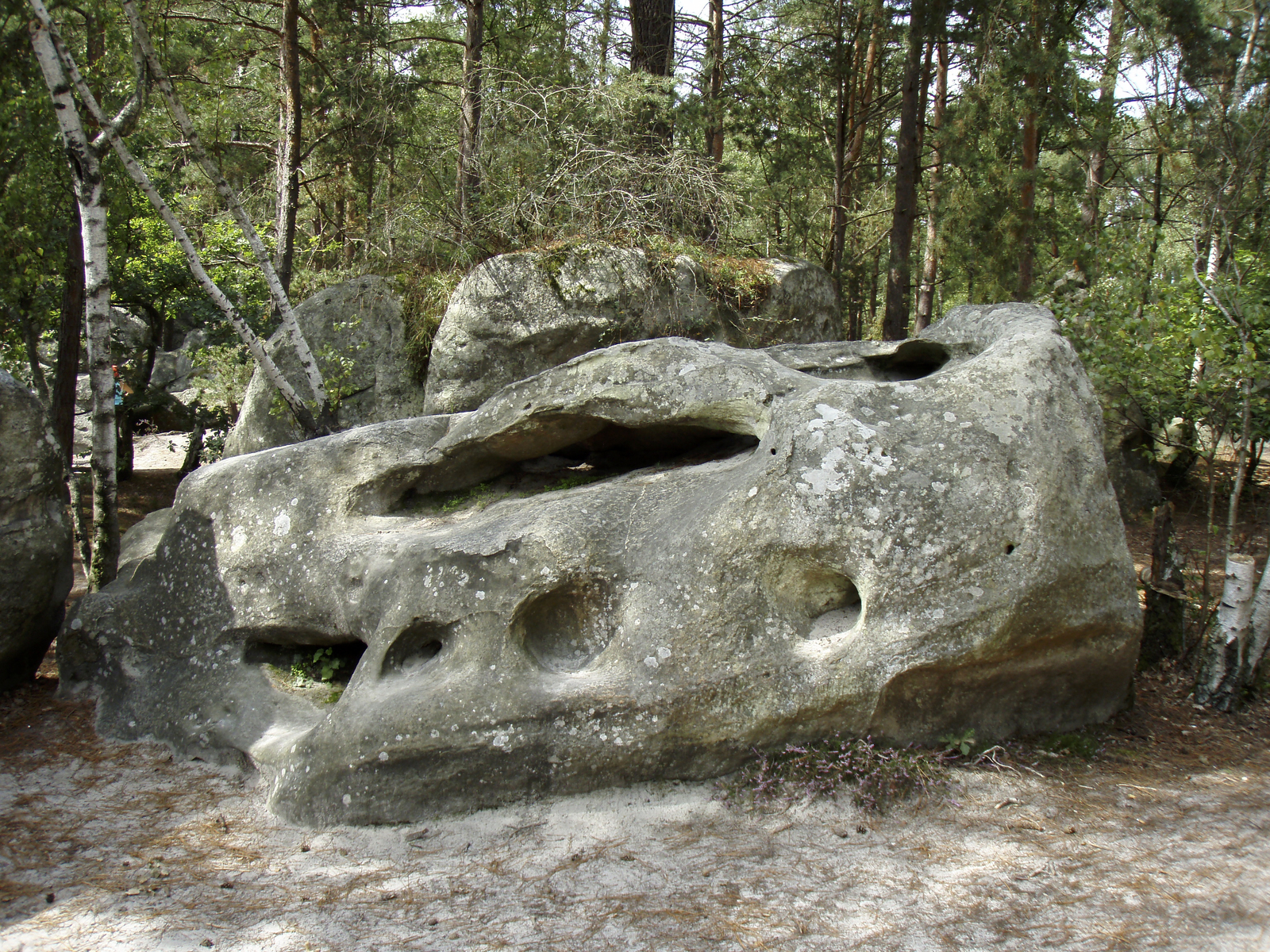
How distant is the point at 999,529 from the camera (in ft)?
16.5

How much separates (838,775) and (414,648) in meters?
2.83

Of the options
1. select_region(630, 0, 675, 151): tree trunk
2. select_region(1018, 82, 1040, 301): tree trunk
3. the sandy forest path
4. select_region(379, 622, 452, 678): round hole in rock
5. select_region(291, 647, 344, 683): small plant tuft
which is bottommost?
the sandy forest path

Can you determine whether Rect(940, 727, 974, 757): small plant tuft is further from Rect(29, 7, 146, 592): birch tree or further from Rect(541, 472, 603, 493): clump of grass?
Rect(29, 7, 146, 592): birch tree

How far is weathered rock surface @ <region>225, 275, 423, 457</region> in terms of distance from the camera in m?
10.2

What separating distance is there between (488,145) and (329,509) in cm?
615

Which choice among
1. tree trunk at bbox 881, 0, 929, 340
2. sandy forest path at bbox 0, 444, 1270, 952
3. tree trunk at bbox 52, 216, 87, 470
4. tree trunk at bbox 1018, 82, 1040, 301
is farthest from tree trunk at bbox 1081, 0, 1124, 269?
tree trunk at bbox 52, 216, 87, 470

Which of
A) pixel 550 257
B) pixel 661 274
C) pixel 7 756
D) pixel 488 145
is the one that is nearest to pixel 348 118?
pixel 488 145

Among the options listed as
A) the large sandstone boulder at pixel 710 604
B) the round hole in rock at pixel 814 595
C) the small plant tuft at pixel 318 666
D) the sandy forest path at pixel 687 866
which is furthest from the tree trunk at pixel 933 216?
the small plant tuft at pixel 318 666

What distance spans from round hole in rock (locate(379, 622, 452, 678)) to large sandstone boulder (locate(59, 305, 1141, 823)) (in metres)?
0.02

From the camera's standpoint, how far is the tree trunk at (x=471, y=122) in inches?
414

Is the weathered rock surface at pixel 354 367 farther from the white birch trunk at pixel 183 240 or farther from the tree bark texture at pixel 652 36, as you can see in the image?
the tree bark texture at pixel 652 36

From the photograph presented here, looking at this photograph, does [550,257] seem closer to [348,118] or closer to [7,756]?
[348,118]

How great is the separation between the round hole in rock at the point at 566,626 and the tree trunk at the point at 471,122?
20.1 ft

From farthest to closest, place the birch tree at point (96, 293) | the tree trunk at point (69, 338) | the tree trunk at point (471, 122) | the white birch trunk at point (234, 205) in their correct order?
the tree trunk at point (69, 338) → the tree trunk at point (471, 122) → the white birch trunk at point (234, 205) → the birch tree at point (96, 293)
